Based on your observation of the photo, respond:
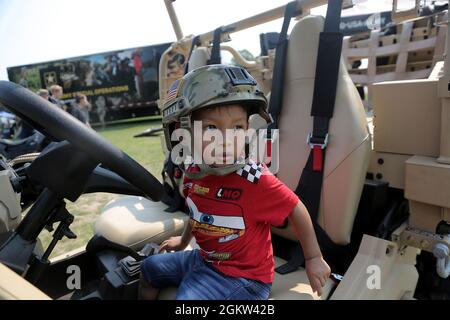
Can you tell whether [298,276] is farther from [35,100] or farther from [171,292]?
[35,100]

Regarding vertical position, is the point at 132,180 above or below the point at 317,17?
below

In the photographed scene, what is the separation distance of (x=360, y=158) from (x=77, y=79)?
43.2 ft

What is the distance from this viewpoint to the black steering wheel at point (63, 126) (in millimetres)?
809

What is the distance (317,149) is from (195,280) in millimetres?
658

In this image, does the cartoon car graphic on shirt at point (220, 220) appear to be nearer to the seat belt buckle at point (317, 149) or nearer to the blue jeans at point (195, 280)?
the blue jeans at point (195, 280)

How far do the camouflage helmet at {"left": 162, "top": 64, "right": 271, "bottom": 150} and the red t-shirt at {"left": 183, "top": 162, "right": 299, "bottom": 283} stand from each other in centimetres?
23

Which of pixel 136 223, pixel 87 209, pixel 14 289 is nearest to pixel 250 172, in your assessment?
pixel 14 289

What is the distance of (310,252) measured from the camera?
106 cm

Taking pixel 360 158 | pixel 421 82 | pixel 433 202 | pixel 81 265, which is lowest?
pixel 81 265

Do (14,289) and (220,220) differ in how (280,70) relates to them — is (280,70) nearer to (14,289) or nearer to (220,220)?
(220,220)

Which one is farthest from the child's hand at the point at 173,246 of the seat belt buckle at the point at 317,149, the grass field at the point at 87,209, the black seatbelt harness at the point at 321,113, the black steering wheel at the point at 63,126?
the grass field at the point at 87,209
